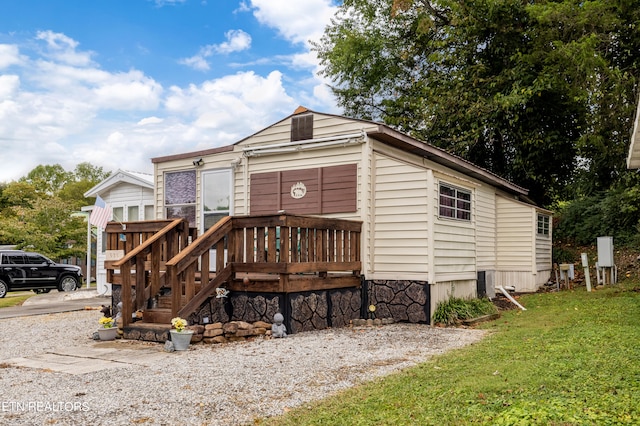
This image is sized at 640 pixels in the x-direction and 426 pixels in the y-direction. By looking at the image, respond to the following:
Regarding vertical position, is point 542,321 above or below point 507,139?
below

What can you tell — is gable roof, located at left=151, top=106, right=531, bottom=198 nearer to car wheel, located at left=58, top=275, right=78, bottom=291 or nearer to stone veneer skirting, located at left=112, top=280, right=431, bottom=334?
stone veneer skirting, located at left=112, top=280, right=431, bottom=334

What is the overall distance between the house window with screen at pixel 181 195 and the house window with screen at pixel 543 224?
9.36m

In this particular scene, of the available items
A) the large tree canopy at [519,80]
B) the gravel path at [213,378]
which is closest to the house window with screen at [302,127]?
the gravel path at [213,378]

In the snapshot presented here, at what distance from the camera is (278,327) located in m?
7.66

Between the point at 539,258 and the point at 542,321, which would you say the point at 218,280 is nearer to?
the point at 542,321

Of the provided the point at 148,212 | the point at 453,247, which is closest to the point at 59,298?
the point at 148,212

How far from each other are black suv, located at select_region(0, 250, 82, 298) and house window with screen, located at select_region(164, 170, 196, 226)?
879cm

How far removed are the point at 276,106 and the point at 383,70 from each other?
685 centimetres

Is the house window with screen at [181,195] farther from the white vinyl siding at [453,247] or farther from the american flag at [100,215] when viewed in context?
the white vinyl siding at [453,247]

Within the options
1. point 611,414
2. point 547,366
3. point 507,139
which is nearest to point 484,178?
point 507,139

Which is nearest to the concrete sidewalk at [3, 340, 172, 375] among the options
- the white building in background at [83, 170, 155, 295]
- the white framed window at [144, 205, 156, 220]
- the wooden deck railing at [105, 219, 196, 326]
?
the wooden deck railing at [105, 219, 196, 326]

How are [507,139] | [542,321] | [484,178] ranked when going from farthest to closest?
[507,139]
[484,178]
[542,321]

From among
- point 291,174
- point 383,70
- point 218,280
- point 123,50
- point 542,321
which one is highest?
point 383,70

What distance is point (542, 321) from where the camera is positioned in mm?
8906
